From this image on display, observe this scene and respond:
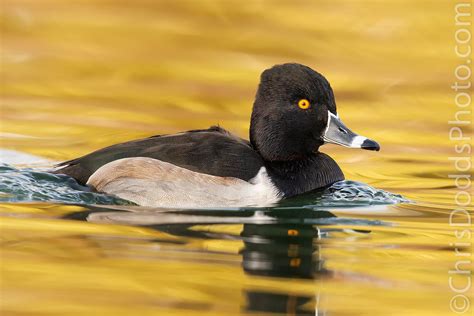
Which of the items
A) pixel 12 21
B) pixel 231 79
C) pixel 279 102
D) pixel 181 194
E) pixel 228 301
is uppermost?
pixel 12 21

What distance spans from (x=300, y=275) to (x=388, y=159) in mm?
4855

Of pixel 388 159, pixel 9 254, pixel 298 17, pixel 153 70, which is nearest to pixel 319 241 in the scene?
pixel 9 254

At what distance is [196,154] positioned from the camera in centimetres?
897

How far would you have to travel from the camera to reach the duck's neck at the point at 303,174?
9.16m

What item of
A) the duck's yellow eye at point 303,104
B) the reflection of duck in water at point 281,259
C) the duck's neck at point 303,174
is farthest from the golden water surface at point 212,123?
the duck's yellow eye at point 303,104

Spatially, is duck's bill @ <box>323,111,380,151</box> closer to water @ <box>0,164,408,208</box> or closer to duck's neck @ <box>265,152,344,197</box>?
duck's neck @ <box>265,152,344,197</box>

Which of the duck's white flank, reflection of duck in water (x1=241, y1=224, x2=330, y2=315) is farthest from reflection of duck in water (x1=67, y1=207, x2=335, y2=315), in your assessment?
the duck's white flank

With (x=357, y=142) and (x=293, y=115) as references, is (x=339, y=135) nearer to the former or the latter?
(x=357, y=142)

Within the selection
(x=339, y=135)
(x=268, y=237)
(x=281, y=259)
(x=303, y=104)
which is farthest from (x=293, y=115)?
(x=281, y=259)

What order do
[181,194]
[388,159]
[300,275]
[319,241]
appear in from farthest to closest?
[388,159] → [181,194] → [319,241] → [300,275]

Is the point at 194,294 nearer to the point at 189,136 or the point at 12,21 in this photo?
the point at 189,136

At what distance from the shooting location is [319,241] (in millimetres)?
7922

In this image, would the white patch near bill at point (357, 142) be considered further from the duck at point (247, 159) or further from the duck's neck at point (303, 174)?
the duck's neck at point (303, 174)

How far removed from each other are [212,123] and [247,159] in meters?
3.91
